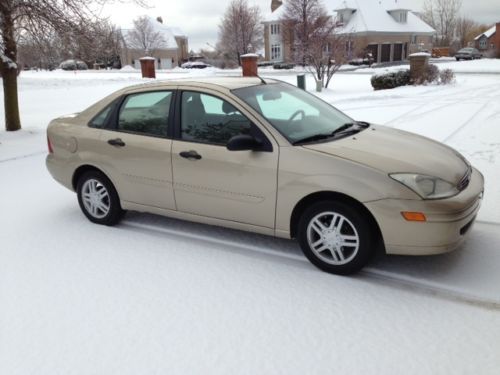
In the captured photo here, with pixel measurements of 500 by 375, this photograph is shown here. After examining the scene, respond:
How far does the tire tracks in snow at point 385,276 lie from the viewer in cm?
353

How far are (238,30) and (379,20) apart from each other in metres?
17.1

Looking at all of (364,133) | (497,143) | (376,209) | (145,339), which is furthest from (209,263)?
(497,143)

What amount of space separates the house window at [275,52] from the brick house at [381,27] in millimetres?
772

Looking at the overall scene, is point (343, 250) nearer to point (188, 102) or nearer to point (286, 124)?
point (286, 124)

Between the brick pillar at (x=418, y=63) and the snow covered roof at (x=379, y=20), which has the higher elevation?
the snow covered roof at (x=379, y=20)

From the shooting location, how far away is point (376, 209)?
3639 mm

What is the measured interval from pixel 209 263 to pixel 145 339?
3.95ft

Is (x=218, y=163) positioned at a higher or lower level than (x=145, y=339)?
higher

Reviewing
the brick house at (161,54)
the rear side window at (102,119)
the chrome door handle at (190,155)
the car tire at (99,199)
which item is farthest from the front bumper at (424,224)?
the brick house at (161,54)

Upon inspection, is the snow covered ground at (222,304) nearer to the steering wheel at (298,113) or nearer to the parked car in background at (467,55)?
the steering wheel at (298,113)

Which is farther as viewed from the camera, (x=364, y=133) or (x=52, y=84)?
(x=52, y=84)

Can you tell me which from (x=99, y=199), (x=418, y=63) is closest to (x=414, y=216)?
(x=99, y=199)

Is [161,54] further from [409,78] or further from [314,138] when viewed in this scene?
[314,138]

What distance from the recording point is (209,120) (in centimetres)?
452
